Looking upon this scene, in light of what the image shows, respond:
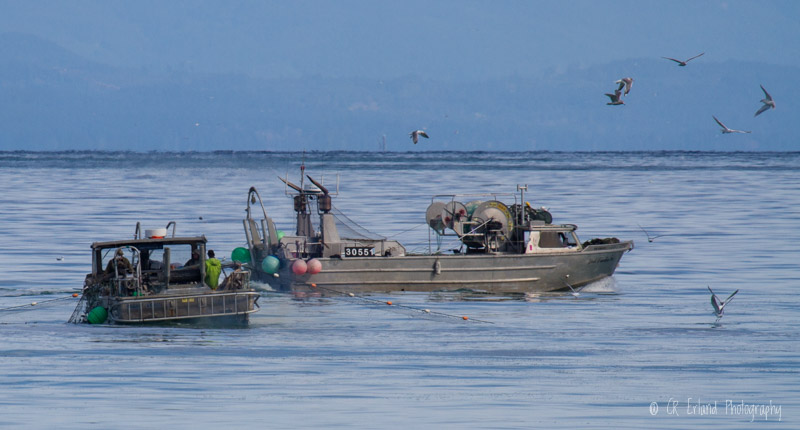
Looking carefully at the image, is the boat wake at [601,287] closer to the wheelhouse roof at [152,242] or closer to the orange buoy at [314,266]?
the orange buoy at [314,266]

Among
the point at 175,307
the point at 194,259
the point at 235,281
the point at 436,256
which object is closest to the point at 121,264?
the point at 175,307

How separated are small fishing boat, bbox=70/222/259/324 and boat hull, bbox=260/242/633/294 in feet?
19.7

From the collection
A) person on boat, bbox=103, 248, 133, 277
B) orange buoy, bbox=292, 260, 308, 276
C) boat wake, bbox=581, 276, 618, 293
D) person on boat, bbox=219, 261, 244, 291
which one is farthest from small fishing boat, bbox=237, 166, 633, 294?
person on boat, bbox=103, 248, 133, 277

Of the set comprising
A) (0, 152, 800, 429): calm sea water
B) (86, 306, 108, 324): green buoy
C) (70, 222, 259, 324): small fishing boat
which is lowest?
(0, 152, 800, 429): calm sea water

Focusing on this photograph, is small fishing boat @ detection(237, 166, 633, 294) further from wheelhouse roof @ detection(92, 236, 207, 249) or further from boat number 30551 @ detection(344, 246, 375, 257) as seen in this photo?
wheelhouse roof @ detection(92, 236, 207, 249)

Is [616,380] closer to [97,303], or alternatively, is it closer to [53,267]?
[97,303]

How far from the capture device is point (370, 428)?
17.8 meters

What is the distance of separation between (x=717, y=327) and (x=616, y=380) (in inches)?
303

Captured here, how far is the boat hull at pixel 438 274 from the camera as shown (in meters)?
33.9

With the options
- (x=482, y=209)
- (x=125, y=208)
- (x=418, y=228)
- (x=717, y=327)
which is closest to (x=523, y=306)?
(x=482, y=209)

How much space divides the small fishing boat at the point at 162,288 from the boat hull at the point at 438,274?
6.00 meters

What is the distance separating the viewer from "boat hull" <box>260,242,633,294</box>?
33.9 m

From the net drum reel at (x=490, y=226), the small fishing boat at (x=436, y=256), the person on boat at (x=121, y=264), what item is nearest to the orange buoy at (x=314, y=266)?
the small fishing boat at (x=436, y=256)

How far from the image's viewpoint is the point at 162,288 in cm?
2755
